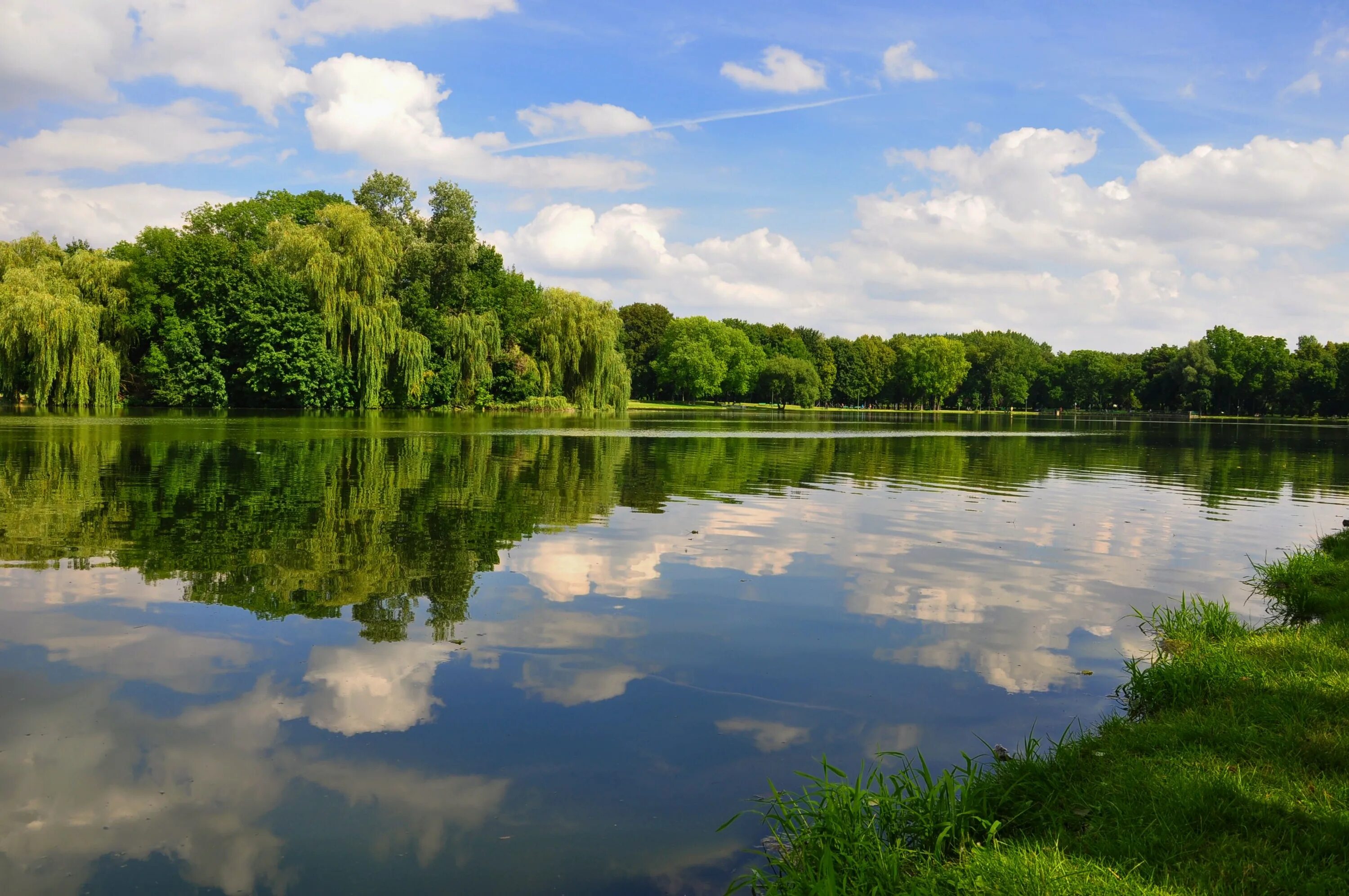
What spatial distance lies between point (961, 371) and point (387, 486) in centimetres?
14969

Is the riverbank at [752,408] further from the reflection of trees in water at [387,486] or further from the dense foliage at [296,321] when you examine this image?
the reflection of trees in water at [387,486]

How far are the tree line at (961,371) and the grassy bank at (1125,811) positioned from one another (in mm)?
110255

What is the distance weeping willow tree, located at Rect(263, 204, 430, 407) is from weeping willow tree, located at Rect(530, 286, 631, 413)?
10443 mm

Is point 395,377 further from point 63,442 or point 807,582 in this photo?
point 807,582

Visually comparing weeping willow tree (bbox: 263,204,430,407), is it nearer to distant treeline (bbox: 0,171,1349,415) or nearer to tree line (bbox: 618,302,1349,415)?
distant treeline (bbox: 0,171,1349,415)

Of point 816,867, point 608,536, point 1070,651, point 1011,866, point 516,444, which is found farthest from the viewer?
point 516,444

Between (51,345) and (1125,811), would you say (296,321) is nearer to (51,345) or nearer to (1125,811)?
(51,345)

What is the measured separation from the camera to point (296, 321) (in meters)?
57.7

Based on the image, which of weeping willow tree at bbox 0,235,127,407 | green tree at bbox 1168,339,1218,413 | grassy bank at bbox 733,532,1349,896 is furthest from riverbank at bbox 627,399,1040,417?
grassy bank at bbox 733,532,1349,896

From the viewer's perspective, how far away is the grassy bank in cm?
397

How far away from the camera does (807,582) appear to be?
1088 cm

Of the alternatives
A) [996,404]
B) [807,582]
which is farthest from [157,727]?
[996,404]

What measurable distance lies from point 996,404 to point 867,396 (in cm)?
3166

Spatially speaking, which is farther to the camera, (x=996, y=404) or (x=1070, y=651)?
(x=996, y=404)
